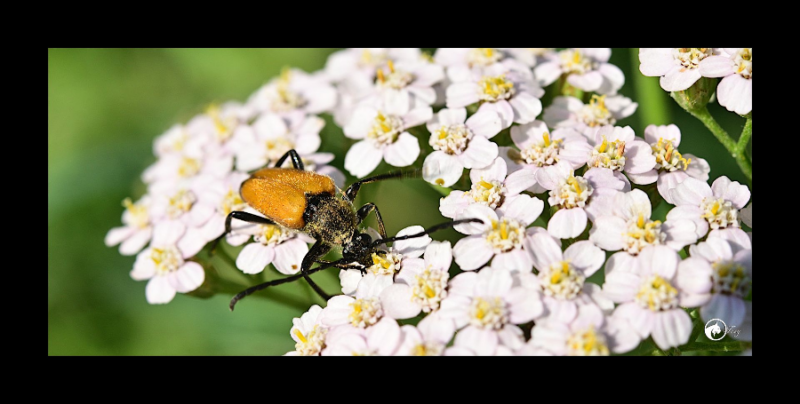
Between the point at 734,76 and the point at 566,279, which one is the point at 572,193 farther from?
the point at 734,76

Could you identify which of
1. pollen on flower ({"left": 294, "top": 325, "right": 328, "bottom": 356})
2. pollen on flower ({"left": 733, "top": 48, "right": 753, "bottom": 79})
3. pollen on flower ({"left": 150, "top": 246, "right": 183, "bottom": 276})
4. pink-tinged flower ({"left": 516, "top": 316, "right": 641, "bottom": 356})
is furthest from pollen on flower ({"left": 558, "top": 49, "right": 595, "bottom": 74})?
pollen on flower ({"left": 150, "top": 246, "right": 183, "bottom": 276})

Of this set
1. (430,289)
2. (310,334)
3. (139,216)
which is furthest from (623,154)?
(139,216)

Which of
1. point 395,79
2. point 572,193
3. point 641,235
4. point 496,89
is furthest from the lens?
point 395,79

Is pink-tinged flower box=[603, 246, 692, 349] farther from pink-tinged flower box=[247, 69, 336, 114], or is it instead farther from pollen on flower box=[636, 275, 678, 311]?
pink-tinged flower box=[247, 69, 336, 114]

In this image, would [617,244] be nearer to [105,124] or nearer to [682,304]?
[682,304]

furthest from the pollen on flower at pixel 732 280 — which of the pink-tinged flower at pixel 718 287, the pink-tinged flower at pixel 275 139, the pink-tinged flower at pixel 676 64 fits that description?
the pink-tinged flower at pixel 275 139
